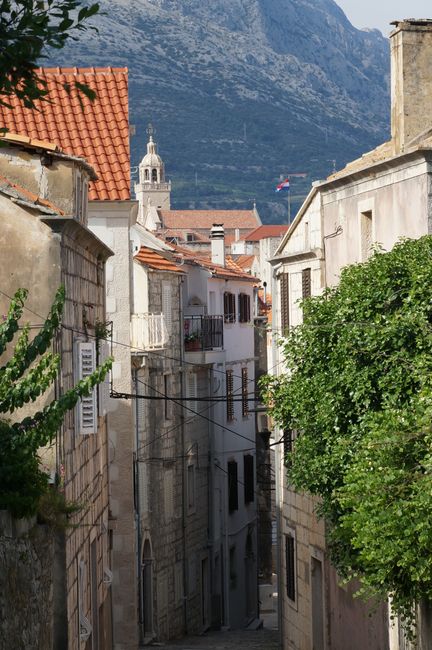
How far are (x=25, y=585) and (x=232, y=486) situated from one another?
134ft

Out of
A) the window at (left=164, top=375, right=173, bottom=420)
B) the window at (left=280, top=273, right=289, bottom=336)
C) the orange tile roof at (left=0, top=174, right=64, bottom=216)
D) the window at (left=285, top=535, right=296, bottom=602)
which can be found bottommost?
the window at (left=285, top=535, right=296, bottom=602)

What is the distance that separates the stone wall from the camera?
14.0m

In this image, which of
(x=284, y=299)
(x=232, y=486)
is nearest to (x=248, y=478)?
(x=232, y=486)

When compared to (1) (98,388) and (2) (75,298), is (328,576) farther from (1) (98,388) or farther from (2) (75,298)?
(2) (75,298)

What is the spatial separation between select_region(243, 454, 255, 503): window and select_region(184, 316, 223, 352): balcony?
5.49 m

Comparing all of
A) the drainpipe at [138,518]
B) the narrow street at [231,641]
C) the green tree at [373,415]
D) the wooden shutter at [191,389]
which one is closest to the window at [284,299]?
the drainpipe at [138,518]

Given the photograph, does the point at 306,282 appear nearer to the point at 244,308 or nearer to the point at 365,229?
the point at 365,229

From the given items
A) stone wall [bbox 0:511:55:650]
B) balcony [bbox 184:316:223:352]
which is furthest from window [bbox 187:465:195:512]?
stone wall [bbox 0:511:55:650]

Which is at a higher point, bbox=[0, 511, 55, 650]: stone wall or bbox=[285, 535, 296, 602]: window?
bbox=[0, 511, 55, 650]: stone wall

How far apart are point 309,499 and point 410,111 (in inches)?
377

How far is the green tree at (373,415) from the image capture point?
66.6ft

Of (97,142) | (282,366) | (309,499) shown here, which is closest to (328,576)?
(309,499)

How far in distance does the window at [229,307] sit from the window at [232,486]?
21.1 ft

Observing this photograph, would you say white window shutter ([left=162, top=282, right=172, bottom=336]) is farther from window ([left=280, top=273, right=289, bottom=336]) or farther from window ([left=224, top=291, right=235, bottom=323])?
window ([left=224, top=291, right=235, bottom=323])
